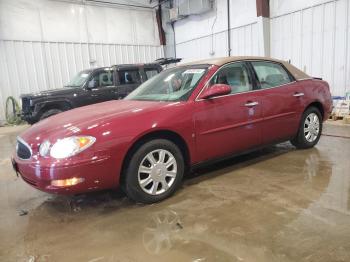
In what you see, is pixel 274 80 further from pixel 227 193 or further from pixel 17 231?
pixel 17 231

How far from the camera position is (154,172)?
9.04 feet

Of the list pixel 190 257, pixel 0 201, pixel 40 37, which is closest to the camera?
pixel 190 257

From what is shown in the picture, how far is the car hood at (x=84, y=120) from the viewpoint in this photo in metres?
2.50

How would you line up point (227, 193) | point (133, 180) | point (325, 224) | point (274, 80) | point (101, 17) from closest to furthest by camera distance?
point (325, 224) → point (133, 180) → point (227, 193) → point (274, 80) → point (101, 17)

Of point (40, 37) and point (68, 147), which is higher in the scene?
point (40, 37)

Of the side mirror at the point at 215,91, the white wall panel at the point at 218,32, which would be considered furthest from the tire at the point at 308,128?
the white wall panel at the point at 218,32

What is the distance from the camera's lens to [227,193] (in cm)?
293

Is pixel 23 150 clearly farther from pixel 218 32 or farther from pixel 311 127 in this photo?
pixel 218 32

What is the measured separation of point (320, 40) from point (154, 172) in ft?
22.0

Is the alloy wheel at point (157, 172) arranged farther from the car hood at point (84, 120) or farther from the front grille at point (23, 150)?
the front grille at point (23, 150)

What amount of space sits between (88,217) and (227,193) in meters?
1.34

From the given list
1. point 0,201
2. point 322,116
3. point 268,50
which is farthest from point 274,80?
point 268,50

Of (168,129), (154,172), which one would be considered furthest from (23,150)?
(168,129)

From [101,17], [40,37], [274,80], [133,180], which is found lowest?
[133,180]
